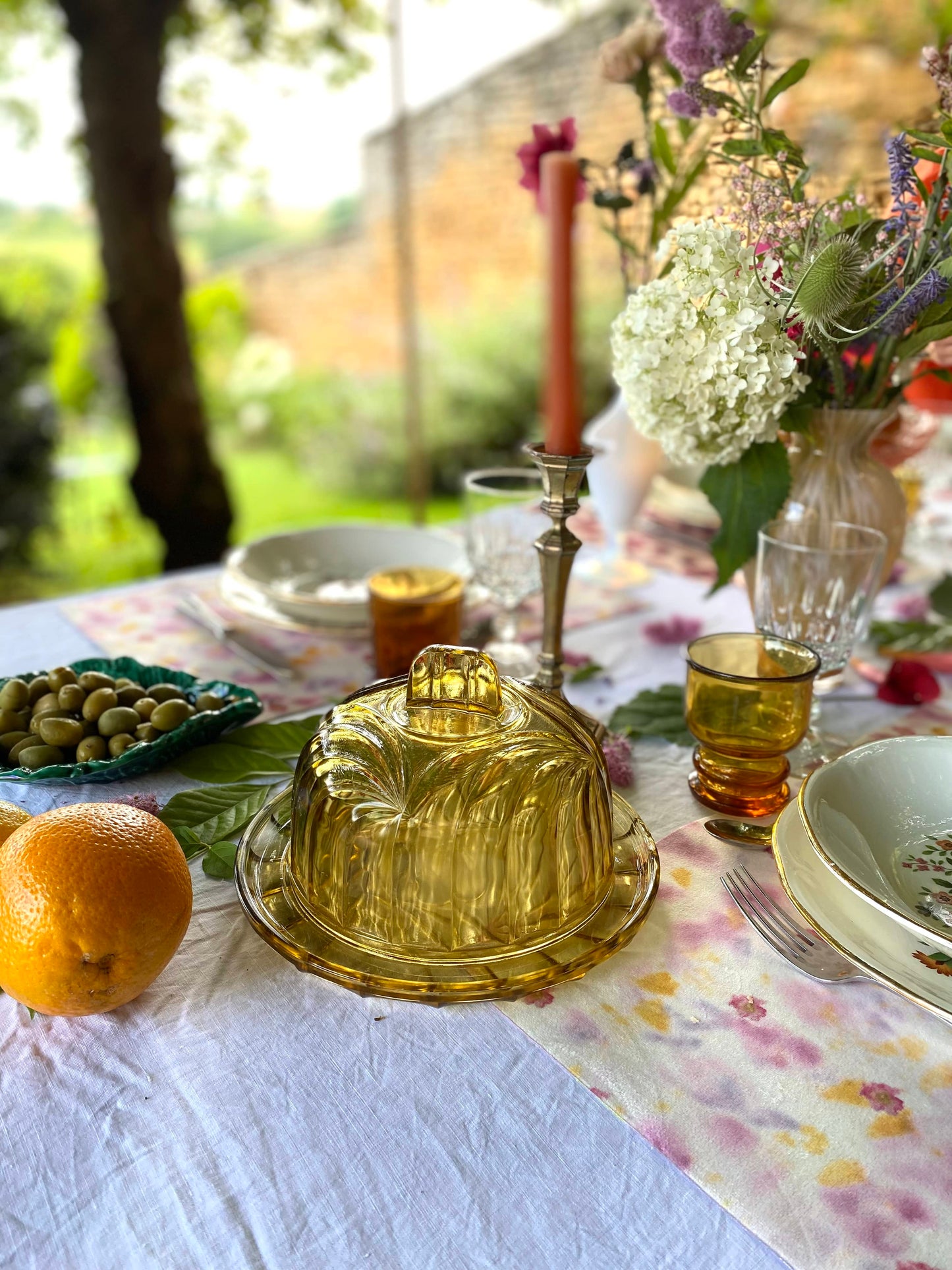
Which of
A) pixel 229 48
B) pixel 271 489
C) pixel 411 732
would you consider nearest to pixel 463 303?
pixel 271 489

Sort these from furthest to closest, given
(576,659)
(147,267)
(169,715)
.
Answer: (147,267), (576,659), (169,715)

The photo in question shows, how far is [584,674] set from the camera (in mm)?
1003

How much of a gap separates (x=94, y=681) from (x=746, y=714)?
1.70 feet

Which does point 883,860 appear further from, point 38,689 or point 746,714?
point 38,689

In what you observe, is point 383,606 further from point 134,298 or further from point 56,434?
point 56,434

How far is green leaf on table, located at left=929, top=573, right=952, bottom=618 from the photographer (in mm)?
1158

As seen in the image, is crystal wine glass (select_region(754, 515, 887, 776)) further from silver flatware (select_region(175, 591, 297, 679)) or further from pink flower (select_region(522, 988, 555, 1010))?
silver flatware (select_region(175, 591, 297, 679))

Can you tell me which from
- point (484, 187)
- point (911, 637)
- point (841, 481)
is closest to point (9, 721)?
point (841, 481)

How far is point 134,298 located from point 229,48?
1.03 m

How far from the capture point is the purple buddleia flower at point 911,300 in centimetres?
73

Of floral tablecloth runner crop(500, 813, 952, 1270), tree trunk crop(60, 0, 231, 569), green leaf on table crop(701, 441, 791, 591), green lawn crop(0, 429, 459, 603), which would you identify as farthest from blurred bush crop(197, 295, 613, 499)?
floral tablecloth runner crop(500, 813, 952, 1270)

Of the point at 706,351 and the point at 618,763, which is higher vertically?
the point at 706,351

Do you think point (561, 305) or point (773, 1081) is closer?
point (773, 1081)

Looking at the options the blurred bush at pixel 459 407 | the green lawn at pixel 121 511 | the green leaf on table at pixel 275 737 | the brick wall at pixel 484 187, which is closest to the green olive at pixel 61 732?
the green leaf on table at pixel 275 737
